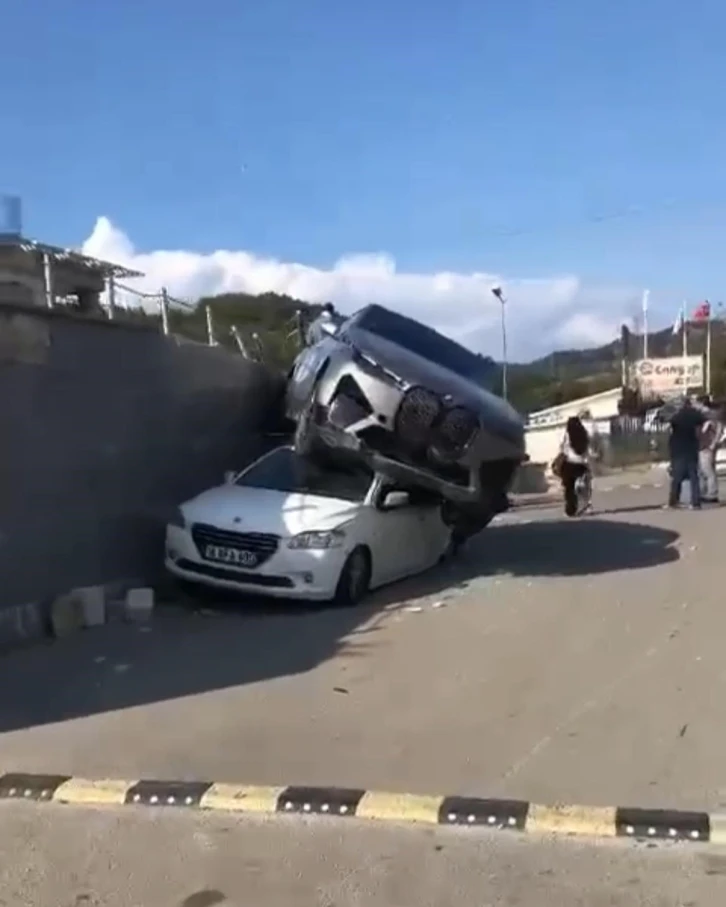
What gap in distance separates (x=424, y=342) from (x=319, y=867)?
1043 cm

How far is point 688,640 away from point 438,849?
515 cm

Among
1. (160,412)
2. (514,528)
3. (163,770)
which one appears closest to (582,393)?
(514,528)

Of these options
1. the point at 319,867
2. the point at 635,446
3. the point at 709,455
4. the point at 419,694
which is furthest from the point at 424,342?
the point at 635,446

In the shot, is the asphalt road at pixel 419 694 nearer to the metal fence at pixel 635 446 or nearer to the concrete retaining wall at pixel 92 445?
the concrete retaining wall at pixel 92 445

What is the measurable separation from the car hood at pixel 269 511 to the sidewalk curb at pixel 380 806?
18.4 feet

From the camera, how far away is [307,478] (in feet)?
44.5

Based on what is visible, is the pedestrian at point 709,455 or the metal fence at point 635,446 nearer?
the pedestrian at point 709,455

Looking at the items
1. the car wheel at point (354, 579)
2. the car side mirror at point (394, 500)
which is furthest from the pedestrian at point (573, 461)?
the car wheel at point (354, 579)

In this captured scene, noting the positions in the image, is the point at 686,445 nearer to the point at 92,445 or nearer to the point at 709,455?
the point at 709,455

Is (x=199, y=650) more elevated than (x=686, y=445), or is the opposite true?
(x=686, y=445)

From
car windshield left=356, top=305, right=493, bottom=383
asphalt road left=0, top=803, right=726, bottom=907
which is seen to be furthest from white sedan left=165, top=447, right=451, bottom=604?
asphalt road left=0, top=803, right=726, bottom=907

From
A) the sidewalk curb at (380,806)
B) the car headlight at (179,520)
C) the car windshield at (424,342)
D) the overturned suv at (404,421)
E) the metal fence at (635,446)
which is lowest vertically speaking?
the metal fence at (635,446)

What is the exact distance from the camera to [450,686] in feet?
29.3

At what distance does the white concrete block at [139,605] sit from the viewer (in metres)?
11.8
